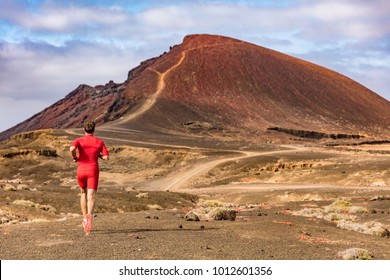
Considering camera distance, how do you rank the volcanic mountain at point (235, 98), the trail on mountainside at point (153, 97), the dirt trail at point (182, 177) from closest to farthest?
the dirt trail at point (182, 177)
the trail on mountainside at point (153, 97)
the volcanic mountain at point (235, 98)

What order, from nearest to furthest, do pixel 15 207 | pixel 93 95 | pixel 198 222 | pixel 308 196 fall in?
pixel 198 222, pixel 15 207, pixel 308 196, pixel 93 95

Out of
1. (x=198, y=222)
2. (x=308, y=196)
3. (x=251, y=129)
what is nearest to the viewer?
(x=198, y=222)

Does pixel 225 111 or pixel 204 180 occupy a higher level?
pixel 225 111

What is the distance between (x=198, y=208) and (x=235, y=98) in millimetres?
116927

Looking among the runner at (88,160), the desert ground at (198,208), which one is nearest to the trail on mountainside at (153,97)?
the desert ground at (198,208)

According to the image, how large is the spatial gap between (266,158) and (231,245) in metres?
54.2

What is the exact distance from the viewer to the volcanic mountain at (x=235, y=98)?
124 m

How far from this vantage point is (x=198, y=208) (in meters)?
25.0

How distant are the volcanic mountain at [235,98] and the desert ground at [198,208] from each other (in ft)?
150

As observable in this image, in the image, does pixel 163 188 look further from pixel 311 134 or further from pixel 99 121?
pixel 99 121

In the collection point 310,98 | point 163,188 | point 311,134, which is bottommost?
point 163,188

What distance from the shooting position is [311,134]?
122688 mm

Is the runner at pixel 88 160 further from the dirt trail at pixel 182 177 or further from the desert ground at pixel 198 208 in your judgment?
the dirt trail at pixel 182 177
